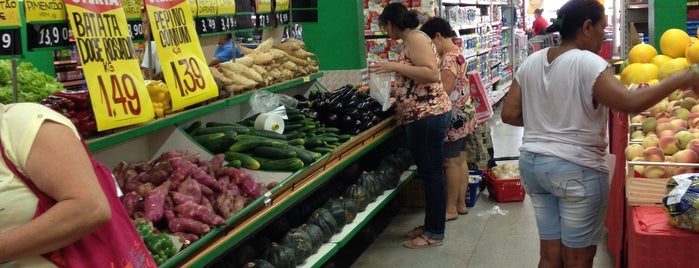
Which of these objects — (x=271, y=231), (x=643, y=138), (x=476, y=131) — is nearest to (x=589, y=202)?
(x=643, y=138)

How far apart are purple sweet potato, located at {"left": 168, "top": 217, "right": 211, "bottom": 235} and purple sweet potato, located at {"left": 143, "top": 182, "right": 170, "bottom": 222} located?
75 millimetres

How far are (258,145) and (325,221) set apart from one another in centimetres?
71

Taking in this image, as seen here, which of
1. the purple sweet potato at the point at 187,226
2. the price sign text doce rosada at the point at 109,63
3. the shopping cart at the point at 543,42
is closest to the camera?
the price sign text doce rosada at the point at 109,63

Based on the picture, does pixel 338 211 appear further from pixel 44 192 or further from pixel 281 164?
pixel 44 192

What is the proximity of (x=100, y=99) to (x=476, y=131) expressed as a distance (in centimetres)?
483

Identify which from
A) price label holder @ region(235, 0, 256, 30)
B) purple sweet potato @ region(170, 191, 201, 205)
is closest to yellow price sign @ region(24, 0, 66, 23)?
purple sweet potato @ region(170, 191, 201, 205)

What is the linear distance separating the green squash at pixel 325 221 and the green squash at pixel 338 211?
0.08 metres

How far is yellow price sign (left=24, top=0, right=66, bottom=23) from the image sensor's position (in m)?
→ 2.90

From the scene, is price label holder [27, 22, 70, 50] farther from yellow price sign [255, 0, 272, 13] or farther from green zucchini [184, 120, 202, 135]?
yellow price sign [255, 0, 272, 13]

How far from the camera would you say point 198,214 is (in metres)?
3.25

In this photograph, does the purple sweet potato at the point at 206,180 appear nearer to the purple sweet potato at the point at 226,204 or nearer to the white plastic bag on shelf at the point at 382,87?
the purple sweet potato at the point at 226,204

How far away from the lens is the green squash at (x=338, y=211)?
4.85 metres

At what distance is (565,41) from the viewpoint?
11.2 ft

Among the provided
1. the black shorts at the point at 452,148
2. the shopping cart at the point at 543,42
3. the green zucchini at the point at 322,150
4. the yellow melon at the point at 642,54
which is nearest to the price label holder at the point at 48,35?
the green zucchini at the point at 322,150
